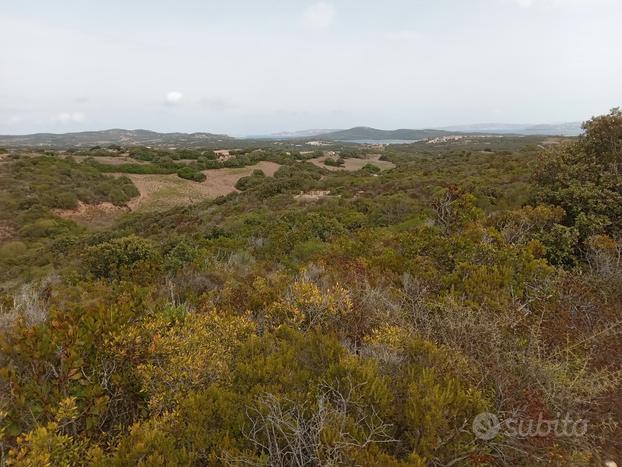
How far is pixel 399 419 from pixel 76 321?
8.86ft

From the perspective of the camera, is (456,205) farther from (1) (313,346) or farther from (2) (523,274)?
(1) (313,346)

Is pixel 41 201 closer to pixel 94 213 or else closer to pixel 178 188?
pixel 94 213

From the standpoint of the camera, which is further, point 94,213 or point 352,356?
point 94,213

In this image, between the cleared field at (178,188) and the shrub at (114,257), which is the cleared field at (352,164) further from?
the shrub at (114,257)

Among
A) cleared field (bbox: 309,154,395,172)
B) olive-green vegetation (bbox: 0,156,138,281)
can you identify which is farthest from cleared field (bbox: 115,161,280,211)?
cleared field (bbox: 309,154,395,172)

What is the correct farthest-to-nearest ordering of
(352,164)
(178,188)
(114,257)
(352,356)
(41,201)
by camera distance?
1. (352,164)
2. (178,188)
3. (41,201)
4. (114,257)
5. (352,356)

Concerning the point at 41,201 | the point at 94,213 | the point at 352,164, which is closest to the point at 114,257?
the point at 94,213

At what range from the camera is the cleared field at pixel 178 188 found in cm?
2930

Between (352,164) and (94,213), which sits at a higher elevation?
(352,164)

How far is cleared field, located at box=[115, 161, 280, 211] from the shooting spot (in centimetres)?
2930

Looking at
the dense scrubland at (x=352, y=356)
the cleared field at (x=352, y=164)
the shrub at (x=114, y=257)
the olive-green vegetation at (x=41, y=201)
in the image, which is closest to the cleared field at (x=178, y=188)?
the olive-green vegetation at (x=41, y=201)

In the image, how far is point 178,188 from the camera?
3200 cm

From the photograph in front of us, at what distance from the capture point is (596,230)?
24.5ft

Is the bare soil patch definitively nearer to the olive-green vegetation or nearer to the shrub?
the olive-green vegetation
